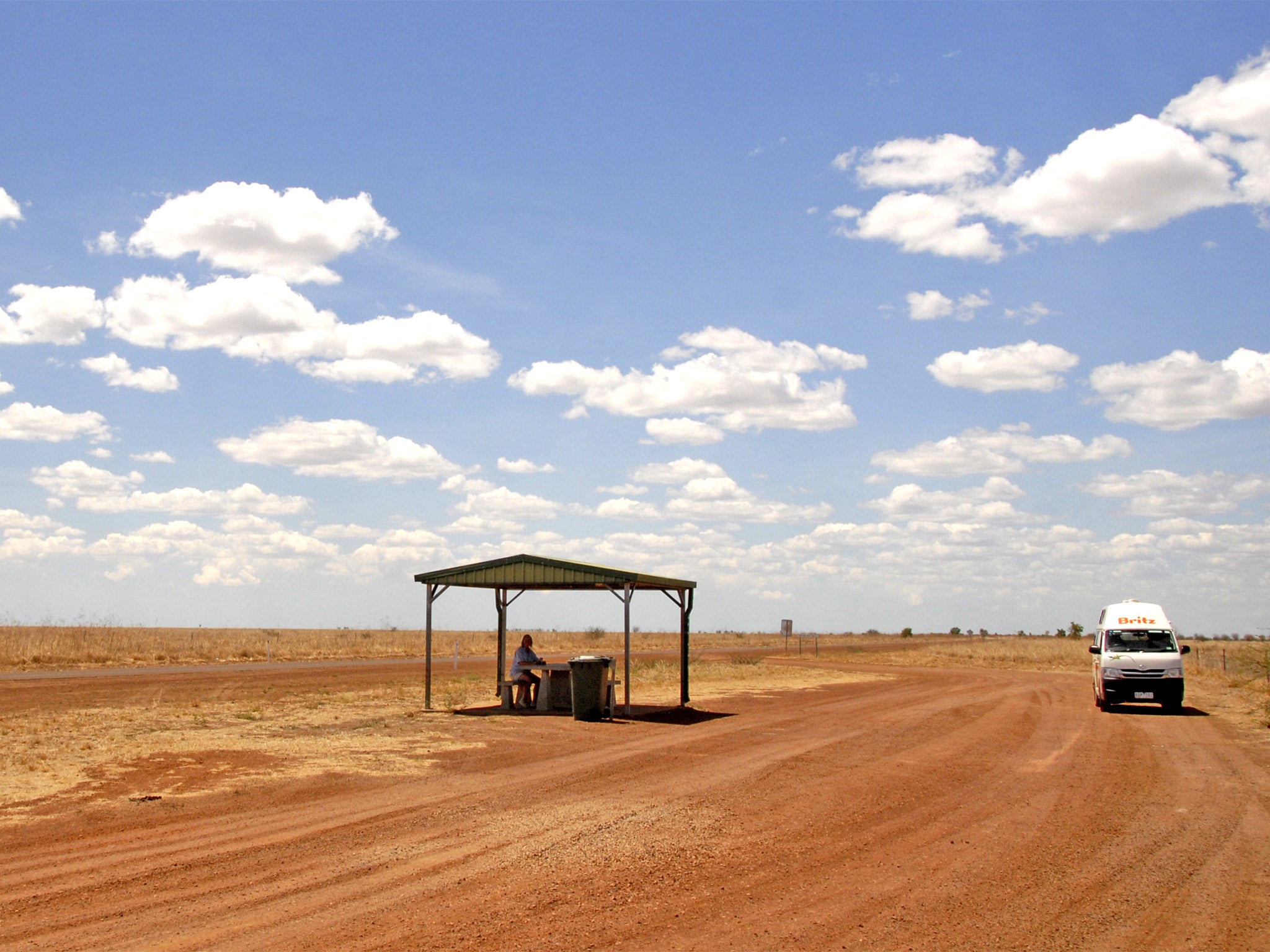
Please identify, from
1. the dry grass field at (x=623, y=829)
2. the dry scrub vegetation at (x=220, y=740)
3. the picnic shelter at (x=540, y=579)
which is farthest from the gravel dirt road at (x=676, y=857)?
the picnic shelter at (x=540, y=579)

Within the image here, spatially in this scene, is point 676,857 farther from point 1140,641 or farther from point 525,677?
point 1140,641

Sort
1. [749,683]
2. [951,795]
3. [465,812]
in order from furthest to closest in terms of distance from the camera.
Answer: [749,683]
[951,795]
[465,812]

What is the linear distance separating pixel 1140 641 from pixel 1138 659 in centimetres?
86

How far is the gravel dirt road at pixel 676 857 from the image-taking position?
714 cm

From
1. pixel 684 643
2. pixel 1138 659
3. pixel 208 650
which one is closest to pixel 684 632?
pixel 684 643

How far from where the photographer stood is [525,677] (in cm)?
2256

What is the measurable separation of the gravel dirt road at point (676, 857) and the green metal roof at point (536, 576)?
5.61 metres

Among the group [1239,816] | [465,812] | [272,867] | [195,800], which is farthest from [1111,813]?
[195,800]

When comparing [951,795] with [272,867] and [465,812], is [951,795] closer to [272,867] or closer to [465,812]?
[465,812]

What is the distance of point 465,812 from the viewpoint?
433 inches

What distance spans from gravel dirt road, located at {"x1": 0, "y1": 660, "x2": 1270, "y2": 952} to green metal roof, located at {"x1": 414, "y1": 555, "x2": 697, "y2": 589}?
221 inches

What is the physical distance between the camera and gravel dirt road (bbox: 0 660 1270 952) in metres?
7.14

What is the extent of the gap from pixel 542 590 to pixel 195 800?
12.5 metres

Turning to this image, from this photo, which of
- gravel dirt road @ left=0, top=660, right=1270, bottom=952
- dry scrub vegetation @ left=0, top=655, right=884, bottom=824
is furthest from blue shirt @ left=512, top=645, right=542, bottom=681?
gravel dirt road @ left=0, top=660, right=1270, bottom=952
